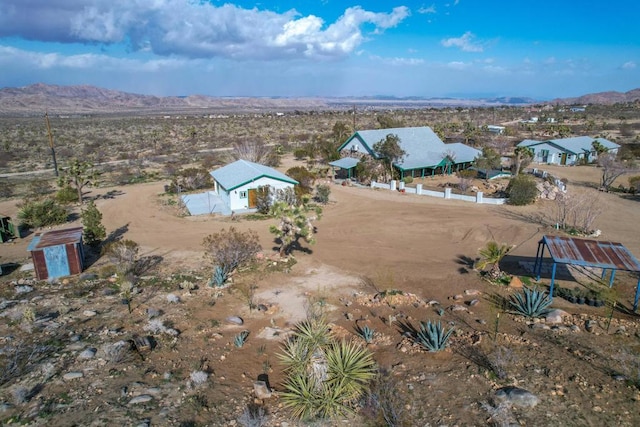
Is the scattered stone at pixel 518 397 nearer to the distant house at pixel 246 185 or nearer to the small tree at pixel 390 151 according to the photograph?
the distant house at pixel 246 185

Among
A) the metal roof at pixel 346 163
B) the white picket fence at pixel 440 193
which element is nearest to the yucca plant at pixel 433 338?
the white picket fence at pixel 440 193

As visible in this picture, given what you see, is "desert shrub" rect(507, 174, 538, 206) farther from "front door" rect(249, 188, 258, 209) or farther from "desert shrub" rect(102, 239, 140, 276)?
"desert shrub" rect(102, 239, 140, 276)

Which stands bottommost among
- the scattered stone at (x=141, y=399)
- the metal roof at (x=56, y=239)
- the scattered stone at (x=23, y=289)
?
the scattered stone at (x=23, y=289)

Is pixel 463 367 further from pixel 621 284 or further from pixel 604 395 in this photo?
pixel 621 284

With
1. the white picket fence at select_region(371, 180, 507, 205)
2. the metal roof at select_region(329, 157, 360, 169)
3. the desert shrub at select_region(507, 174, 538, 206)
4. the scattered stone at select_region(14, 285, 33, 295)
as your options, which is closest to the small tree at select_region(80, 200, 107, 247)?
the scattered stone at select_region(14, 285, 33, 295)

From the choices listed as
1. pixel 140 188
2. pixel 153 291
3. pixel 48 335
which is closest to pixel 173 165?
pixel 140 188
